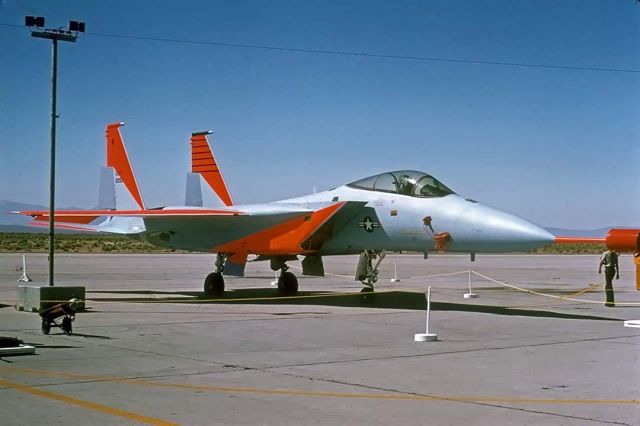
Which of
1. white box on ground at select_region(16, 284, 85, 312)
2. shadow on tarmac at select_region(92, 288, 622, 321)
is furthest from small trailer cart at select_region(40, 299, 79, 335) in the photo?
shadow on tarmac at select_region(92, 288, 622, 321)

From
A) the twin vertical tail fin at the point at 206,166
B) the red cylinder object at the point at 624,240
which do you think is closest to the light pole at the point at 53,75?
the twin vertical tail fin at the point at 206,166

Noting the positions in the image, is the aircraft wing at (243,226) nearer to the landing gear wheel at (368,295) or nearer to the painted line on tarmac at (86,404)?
the landing gear wheel at (368,295)

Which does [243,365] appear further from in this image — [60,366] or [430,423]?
[430,423]

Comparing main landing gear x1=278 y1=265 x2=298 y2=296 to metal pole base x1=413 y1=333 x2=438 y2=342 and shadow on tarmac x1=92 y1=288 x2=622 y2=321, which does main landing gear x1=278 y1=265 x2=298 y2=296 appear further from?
metal pole base x1=413 y1=333 x2=438 y2=342

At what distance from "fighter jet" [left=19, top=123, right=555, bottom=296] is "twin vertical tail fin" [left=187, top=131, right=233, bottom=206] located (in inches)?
118

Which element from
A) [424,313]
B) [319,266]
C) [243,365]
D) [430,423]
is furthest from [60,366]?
[319,266]

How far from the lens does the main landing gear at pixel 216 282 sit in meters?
18.9

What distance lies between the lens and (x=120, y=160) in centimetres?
2323

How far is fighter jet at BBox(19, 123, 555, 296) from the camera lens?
1486cm

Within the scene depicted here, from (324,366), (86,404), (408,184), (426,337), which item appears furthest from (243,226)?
(86,404)

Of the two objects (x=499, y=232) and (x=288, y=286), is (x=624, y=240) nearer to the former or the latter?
(x=499, y=232)

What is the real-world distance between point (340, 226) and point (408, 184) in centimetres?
185

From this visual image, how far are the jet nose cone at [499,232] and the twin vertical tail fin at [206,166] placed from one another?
940 cm

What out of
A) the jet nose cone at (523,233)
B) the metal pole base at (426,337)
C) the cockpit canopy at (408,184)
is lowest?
the metal pole base at (426,337)
